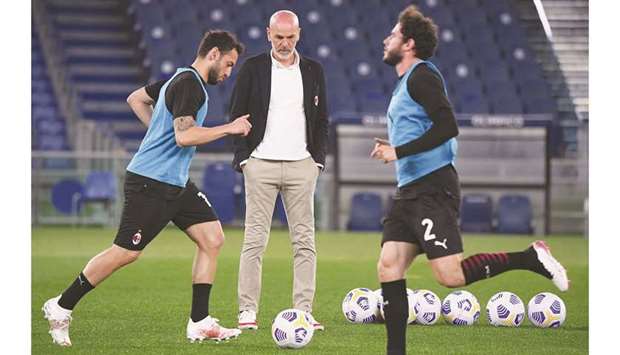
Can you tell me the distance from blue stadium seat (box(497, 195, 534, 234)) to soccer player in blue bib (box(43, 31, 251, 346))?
11.4m

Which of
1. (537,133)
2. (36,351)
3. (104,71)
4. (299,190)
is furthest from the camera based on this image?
(104,71)

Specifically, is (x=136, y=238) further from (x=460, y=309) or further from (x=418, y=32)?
(x=460, y=309)

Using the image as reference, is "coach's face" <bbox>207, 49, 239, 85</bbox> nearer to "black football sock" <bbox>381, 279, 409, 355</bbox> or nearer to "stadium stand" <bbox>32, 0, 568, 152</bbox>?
"black football sock" <bbox>381, 279, 409, 355</bbox>

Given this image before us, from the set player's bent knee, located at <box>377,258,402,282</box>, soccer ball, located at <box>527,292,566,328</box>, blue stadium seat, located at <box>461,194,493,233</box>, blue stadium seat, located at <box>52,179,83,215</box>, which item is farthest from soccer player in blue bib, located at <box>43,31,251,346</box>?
blue stadium seat, located at <box>52,179,83,215</box>

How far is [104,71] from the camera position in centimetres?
2291

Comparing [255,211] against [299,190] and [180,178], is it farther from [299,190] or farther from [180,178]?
[180,178]

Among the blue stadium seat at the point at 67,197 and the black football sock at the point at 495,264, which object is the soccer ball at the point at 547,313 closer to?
the black football sock at the point at 495,264

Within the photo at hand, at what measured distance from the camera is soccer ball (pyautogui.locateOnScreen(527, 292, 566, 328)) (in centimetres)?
816

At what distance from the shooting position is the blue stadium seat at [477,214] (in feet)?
60.5

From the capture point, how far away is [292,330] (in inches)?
279

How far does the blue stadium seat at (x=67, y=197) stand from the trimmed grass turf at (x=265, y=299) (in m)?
2.12

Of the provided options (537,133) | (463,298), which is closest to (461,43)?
(537,133)

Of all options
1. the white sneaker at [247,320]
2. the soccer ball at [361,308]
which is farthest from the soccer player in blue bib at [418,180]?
the soccer ball at [361,308]

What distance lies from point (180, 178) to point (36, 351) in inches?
49.1
